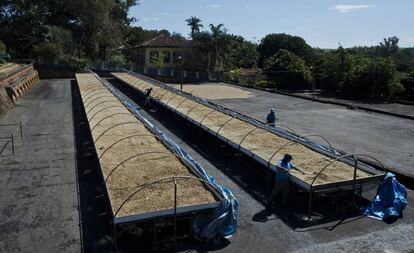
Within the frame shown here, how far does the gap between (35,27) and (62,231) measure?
218 feet

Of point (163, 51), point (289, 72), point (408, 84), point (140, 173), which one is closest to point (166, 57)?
point (163, 51)

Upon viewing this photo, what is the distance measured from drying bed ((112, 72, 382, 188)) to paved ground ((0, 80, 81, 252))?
735 centimetres

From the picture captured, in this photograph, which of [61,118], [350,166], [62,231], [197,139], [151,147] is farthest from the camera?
[61,118]

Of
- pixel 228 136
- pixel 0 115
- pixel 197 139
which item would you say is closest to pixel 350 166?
pixel 228 136

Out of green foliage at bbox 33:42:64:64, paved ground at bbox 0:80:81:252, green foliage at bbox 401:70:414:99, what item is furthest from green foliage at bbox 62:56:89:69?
green foliage at bbox 401:70:414:99

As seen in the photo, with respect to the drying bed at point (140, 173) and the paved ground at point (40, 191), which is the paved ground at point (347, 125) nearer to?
the drying bed at point (140, 173)

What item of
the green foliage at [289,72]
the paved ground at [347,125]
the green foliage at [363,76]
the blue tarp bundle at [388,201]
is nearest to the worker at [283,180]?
the blue tarp bundle at [388,201]

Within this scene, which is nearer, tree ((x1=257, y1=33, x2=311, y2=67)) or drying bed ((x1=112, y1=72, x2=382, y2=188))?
drying bed ((x1=112, y1=72, x2=382, y2=188))

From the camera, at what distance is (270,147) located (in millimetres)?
18688

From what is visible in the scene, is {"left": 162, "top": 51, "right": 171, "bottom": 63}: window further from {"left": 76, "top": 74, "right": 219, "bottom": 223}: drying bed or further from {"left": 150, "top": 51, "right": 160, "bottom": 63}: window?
{"left": 76, "top": 74, "right": 219, "bottom": 223}: drying bed

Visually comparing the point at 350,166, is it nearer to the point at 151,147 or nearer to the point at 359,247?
the point at 359,247

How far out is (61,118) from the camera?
30.9 metres

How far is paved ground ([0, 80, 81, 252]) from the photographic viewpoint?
1234cm

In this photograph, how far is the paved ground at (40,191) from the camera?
12.3 meters
